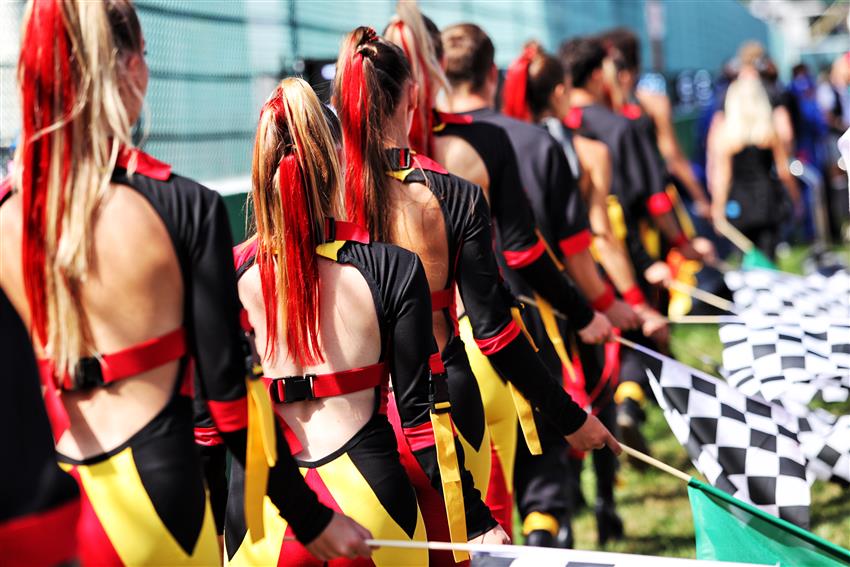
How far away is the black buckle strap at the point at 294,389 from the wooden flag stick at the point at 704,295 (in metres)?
3.78

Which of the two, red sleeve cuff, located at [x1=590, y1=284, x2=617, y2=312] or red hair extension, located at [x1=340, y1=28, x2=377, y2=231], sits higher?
red hair extension, located at [x1=340, y1=28, x2=377, y2=231]

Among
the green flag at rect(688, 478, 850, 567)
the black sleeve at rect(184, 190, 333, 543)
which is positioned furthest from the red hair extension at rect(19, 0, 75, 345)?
the green flag at rect(688, 478, 850, 567)

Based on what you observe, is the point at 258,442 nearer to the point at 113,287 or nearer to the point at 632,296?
the point at 113,287

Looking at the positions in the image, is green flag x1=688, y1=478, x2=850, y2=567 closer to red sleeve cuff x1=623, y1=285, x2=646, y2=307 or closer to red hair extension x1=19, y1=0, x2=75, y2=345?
red hair extension x1=19, y1=0, x2=75, y2=345

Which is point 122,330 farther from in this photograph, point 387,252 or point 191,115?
point 191,115

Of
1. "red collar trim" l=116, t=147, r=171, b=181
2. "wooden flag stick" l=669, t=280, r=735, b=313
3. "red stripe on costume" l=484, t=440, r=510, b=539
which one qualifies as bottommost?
"red stripe on costume" l=484, t=440, r=510, b=539

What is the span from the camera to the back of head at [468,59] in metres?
4.50

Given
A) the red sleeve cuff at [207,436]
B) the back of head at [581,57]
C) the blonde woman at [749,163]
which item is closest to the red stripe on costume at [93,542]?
the red sleeve cuff at [207,436]

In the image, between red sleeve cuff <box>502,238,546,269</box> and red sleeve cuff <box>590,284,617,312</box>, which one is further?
red sleeve cuff <box>590,284,617,312</box>

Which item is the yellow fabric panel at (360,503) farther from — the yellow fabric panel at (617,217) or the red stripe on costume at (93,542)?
the yellow fabric panel at (617,217)

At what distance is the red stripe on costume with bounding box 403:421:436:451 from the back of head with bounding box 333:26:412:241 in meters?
0.57

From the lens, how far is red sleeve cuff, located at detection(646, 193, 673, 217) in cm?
679

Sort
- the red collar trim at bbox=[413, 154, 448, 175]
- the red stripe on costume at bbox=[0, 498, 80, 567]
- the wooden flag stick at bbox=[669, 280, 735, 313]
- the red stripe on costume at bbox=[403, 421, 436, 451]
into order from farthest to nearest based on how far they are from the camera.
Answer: the wooden flag stick at bbox=[669, 280, 735, 313] → the red collar trim at bbox=[413, 154, 448, 175] → the red stripe on costume at bbox=[403, 421, 436, 451] → the red stripe on costume at bbox=[0, 498, 80, 567]

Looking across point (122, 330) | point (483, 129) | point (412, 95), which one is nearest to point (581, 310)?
point (483, 129)
